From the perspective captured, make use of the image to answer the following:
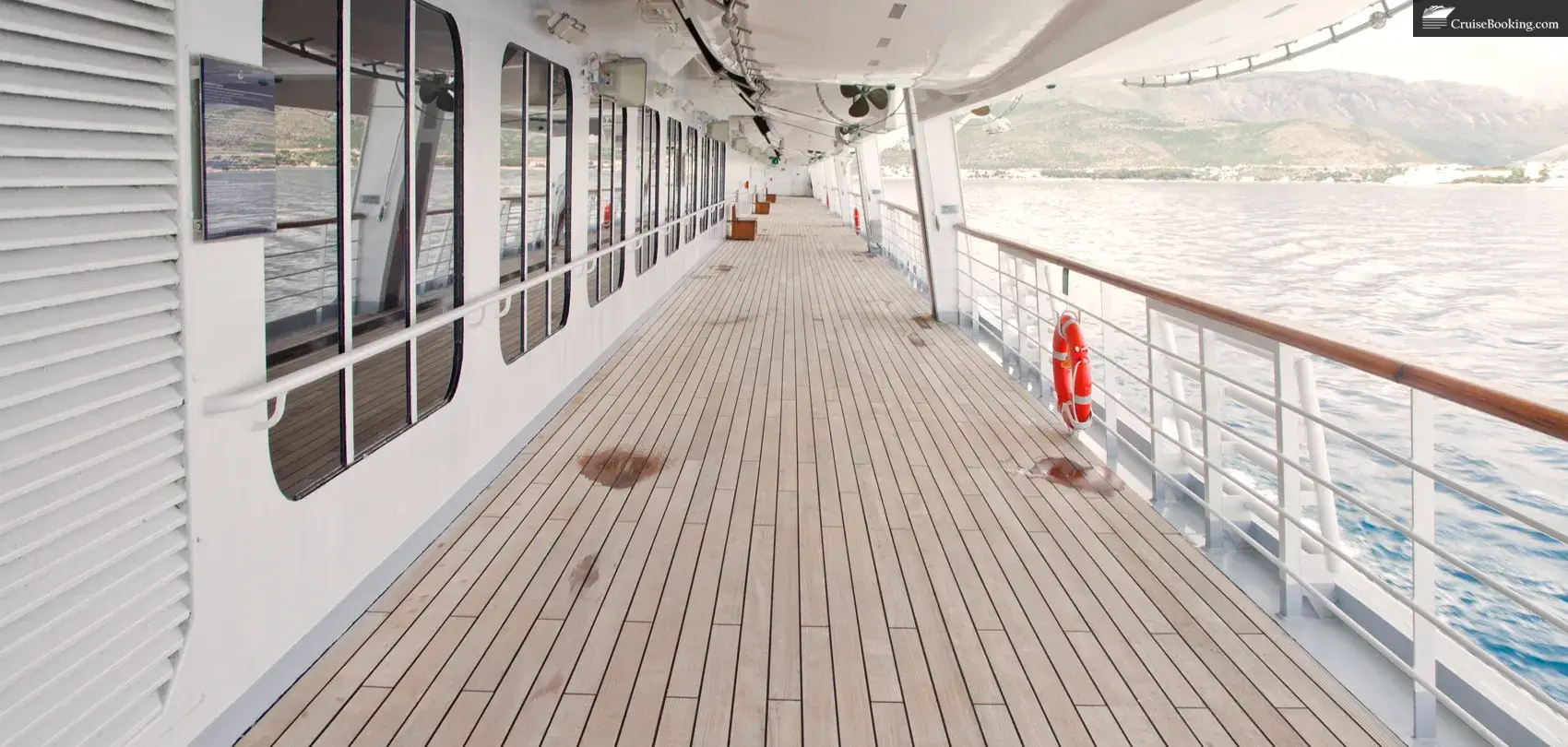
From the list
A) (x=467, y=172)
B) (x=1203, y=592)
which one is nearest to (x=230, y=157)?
(x=467, y=172)

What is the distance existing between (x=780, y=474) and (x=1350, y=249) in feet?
62.7

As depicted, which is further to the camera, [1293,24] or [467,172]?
[1293,24]

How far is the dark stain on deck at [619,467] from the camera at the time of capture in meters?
2.96

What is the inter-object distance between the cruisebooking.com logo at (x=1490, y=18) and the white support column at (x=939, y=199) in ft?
10.2

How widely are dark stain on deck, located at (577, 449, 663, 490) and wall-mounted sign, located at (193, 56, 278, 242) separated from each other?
1.47m

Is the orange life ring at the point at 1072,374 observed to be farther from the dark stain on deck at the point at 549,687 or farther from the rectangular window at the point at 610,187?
the rectangular window at the point at 610,187

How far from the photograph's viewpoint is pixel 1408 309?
1144 cm

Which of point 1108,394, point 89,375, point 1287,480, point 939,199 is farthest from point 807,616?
point 939,199

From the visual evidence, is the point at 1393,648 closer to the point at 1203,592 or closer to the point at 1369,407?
the point at 1203,592

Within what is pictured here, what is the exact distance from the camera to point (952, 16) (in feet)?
11.8

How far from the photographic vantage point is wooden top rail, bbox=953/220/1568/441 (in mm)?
1211

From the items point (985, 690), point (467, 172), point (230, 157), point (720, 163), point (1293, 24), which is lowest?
point (985, 690)

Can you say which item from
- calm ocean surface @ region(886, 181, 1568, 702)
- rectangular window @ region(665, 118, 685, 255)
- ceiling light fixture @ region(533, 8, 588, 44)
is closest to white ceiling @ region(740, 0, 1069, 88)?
ceiling light fixture @ region(533, 8, 588, 44)

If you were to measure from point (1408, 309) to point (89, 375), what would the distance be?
13368mm
